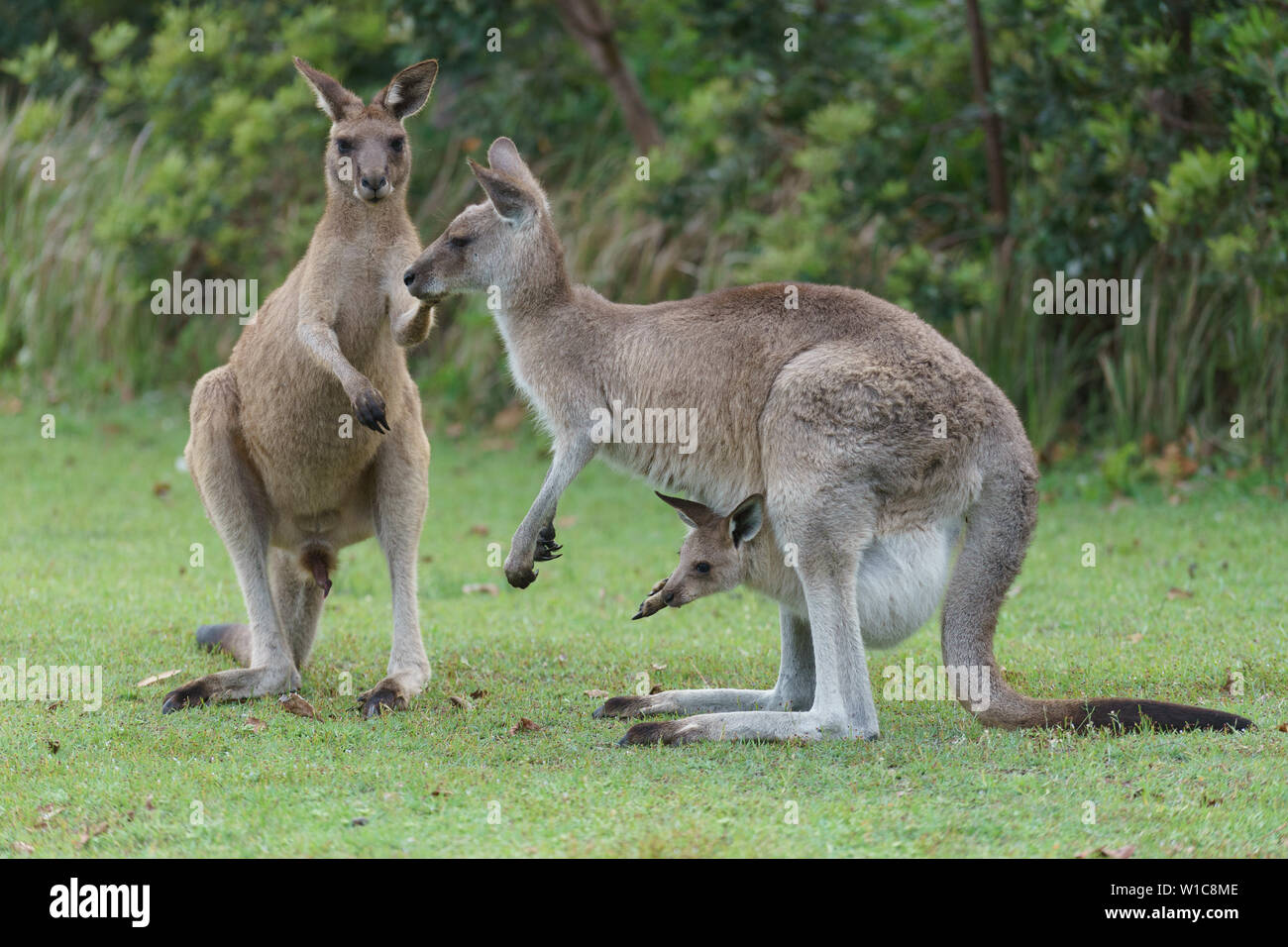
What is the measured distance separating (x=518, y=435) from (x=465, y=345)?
81 cm

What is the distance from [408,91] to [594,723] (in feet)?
6.99

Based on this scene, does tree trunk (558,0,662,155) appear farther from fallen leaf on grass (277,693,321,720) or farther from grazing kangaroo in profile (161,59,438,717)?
fallen leaf on grass (277,693,321,720)

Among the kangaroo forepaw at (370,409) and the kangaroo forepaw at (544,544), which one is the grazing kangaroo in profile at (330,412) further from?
the kangaroo forepaw at (544,544)

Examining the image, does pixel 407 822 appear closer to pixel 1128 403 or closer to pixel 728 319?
pixel 728 319

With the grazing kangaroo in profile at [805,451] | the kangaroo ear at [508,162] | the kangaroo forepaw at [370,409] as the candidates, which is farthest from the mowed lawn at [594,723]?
the kangaroo ear at [508,162]

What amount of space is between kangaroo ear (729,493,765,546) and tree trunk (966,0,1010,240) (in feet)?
16.4

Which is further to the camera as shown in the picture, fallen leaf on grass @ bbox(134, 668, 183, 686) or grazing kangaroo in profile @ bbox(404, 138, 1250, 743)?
fallen leaf on grass @ bbox(134, 668, 183, 686)

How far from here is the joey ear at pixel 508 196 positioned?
454cm

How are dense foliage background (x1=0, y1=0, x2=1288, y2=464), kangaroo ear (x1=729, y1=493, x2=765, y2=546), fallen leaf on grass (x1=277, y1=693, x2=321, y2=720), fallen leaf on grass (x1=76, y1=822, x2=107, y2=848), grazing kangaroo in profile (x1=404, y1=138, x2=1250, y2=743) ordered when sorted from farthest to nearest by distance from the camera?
dense foliage background (x1=0, y1=0, x2=1288, y2=464) → fallen leaf on grass (x1=277, y1=693, x2=321, y2=720) → kangaroo ear (x1=729, y1=493, x2=765, y2=546) → grazing kangaroo in profile (x1=404, y1=138, x2=1250, y2=743) → fallen leaf on grass (x1=76, y1=822, x2=107, y2=848)

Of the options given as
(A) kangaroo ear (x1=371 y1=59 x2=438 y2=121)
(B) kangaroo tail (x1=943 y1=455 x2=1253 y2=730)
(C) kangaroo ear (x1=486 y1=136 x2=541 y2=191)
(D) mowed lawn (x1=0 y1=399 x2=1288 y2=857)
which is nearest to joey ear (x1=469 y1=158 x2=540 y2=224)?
(C) kangaroo ear (x1=486 y1=136 x2=541 y2=191)

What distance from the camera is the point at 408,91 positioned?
4.81 m

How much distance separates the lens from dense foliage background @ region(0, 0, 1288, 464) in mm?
7961

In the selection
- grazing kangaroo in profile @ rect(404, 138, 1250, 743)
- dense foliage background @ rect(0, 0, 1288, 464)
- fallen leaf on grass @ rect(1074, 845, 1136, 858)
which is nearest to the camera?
fallen leaf on grass @ rect(1074, 845, 1136, 858)

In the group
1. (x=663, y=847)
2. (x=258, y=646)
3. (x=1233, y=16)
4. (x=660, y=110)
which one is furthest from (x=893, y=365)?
(x=660, y=110)
